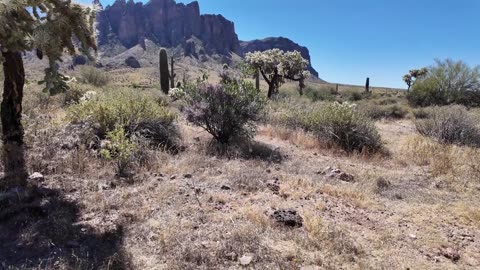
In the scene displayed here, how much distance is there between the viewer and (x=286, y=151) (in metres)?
8.09

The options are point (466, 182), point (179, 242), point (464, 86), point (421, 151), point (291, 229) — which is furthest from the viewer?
point (464, 86)

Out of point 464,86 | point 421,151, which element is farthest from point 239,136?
point 464,86

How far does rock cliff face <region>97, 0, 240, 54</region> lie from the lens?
422 feet

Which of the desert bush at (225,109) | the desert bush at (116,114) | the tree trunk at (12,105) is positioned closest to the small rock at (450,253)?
the desert bush at (225,109)

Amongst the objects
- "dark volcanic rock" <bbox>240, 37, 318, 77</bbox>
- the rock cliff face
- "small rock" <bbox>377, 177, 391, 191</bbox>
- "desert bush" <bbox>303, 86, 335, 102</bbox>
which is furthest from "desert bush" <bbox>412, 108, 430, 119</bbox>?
"dark volcanic rock" <bbox>240, 37, 318, 77</bbox>

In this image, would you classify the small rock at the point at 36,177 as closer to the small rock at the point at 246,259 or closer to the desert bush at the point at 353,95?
the small rock at the point at 246,259

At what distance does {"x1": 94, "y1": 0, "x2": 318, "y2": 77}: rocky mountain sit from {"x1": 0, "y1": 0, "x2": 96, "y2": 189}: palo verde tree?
115 meters

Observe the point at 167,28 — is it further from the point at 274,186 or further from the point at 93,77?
the point at 274,186

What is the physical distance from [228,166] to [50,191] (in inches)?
106

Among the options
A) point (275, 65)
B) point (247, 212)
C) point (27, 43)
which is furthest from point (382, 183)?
point (275, 65)

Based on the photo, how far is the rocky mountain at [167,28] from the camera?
411 feet

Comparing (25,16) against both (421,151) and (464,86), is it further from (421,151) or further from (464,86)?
(464,86)

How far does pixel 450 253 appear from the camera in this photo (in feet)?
12.3

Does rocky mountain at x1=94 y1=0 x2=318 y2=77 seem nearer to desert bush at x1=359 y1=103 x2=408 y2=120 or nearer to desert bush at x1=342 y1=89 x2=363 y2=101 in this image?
desert bush at x1=342 y1=89 x2=363 y2=101
